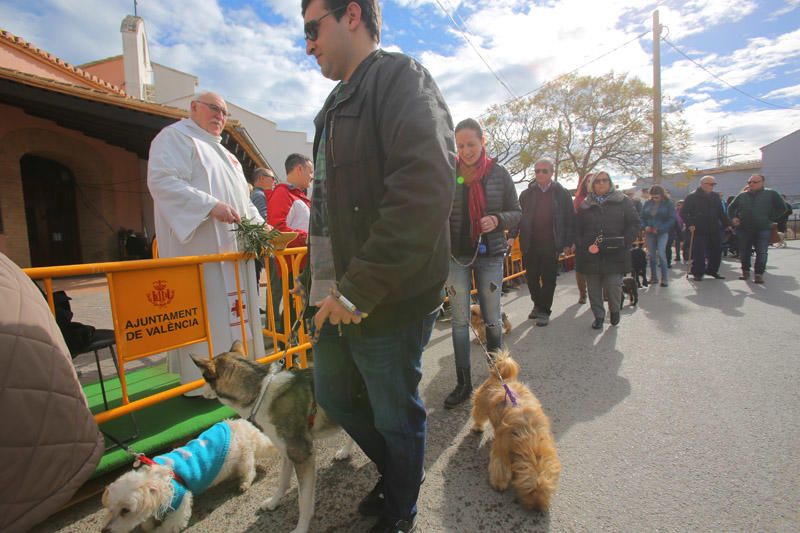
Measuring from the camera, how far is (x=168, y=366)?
365 centimetres

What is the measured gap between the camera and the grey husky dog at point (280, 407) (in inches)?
74.0

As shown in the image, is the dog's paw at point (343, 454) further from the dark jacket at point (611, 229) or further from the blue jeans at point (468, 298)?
the dark jacket at point (611, 229)

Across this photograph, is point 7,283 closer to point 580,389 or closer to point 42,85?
point 580,389

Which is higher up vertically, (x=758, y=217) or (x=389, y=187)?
(x=389, y=187)

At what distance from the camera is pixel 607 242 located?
5.12 m

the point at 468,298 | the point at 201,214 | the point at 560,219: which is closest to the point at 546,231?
the point at 560,219

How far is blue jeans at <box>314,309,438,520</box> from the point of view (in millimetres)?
1496

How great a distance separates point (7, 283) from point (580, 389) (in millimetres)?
3791

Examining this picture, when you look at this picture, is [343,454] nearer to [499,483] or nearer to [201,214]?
[499,483]

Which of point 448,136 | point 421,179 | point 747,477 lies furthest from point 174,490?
point 747,477

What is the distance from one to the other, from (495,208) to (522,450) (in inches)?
75.7

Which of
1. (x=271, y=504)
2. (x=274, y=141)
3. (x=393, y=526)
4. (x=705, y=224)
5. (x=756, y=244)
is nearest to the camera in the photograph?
(x=393, y=526)

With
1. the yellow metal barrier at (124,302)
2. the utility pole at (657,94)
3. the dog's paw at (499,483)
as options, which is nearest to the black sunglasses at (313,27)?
the yellow metal barrier at (124,302)

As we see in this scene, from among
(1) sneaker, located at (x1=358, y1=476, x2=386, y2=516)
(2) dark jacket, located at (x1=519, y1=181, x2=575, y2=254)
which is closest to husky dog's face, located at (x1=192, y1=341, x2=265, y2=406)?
(1) sneaker, located at (x1=358, y1=476, x2=386, y2=516)
